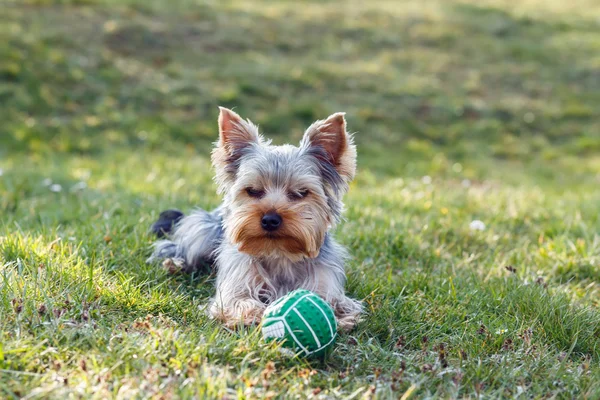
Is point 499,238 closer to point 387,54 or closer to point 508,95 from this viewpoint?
point 508,95

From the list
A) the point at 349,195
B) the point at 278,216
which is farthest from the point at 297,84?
the point at 278,216

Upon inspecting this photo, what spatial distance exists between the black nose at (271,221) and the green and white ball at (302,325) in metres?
0.64

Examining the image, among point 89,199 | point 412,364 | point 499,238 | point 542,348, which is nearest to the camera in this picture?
point 412,364

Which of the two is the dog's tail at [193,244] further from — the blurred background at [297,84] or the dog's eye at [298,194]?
the blurred background at [297,84]

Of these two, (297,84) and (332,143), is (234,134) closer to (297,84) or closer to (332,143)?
(332,143)

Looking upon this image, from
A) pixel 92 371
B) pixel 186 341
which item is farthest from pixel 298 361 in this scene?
pixel 92 371

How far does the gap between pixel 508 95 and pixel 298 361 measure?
1557cm

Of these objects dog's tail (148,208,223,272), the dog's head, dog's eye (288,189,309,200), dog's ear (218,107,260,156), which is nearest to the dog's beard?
the dog's head

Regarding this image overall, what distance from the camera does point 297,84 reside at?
53.7ft

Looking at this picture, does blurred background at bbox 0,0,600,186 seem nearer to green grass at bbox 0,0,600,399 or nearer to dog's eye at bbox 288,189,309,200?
green grass at bbox 0,0,600,399

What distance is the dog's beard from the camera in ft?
15.2

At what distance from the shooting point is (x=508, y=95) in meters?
17.9

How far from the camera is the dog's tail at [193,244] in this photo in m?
5.52

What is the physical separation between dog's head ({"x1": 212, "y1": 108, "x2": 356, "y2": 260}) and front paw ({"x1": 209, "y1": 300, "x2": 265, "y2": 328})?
0.40m
